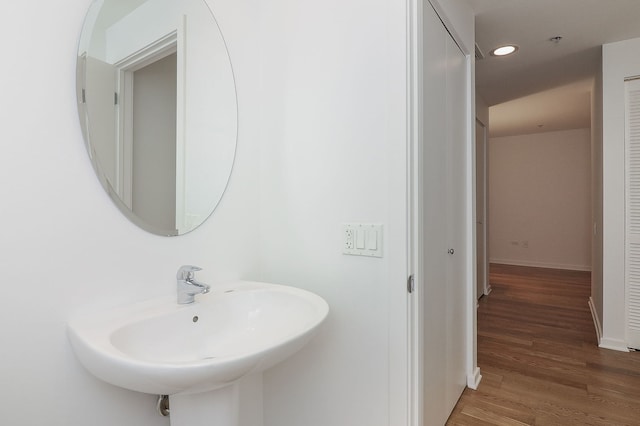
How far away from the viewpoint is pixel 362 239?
1251 millimetres

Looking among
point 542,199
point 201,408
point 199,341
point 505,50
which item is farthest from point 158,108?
point 542,199

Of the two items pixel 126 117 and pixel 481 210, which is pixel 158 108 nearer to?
pixel 126 117

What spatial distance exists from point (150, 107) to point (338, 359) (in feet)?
3.92

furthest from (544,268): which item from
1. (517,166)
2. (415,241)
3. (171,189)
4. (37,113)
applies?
(37,113)

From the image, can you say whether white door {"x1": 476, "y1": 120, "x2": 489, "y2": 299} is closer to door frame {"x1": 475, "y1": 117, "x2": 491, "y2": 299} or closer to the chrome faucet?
door frame {"x1": 475, "y1": 117, "x2": 491, "y2": 299}

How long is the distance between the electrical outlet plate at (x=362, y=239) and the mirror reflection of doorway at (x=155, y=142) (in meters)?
0.65

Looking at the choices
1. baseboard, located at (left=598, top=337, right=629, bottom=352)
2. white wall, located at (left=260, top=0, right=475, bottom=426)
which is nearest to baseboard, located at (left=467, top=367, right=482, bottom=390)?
white wall, located at (left=260, top=0, right=475, bottom=426)

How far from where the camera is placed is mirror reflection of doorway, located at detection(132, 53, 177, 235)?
43.8 inches

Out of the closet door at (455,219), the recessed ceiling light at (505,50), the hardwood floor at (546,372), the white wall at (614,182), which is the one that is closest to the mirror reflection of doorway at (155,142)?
the closet door at (455,219)

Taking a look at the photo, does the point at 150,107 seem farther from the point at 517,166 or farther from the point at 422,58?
the point at 517,166

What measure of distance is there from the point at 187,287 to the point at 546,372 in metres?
2.54

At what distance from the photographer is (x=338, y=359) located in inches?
52.0

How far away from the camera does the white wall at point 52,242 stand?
0.81 meters

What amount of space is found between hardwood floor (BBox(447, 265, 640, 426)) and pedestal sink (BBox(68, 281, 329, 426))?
4.30ft
